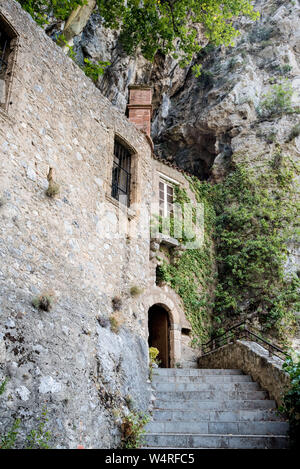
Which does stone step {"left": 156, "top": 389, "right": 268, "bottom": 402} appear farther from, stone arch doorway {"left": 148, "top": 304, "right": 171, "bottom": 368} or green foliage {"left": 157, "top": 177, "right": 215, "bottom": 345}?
green foliage {"left": 157, "top": 177, "right": 215, "bottom": 345}

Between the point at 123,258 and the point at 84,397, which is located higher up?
the point at 123,258

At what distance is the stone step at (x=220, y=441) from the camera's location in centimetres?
568

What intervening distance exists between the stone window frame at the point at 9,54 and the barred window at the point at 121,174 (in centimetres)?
322

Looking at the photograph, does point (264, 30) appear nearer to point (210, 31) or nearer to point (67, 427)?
point (210, 31)

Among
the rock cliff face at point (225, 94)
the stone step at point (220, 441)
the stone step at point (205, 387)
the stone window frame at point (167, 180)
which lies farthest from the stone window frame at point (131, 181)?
the stone step at point (220, 441)

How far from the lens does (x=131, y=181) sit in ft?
31.2

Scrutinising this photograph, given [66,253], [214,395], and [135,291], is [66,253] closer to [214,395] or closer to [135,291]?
[135,291]

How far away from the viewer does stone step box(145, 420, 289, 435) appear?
617 cm

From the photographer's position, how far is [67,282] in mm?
6328

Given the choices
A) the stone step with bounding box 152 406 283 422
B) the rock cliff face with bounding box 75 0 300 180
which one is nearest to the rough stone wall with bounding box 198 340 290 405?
the stone step with bounding box 152 406 283 422

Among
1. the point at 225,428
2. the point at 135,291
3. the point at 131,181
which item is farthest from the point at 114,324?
the point at 131,181

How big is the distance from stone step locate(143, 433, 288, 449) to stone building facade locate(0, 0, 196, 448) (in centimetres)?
75
